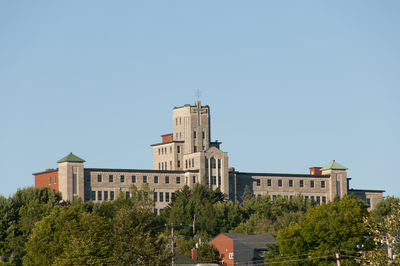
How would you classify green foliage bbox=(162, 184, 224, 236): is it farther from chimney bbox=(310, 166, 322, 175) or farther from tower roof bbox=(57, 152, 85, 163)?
chimney bbox=(310, 166, 322, 175)

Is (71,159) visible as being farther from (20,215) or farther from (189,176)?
(20,215)

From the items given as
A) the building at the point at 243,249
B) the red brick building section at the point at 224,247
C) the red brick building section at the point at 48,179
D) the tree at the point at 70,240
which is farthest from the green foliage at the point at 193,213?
the tree at the point at 70,240

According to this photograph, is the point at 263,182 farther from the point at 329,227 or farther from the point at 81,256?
the point at 81,256

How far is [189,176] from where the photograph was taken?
6949 inches

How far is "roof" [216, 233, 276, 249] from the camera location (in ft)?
443

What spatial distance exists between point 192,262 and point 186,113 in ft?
252

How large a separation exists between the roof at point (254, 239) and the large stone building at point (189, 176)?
118 feet

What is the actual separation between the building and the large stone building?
Answer: 36.7 metres

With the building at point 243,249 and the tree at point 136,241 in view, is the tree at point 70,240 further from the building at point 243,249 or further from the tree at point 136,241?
Answer: the building at point 243,249

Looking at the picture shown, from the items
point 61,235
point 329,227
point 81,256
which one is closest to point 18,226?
point 61,235

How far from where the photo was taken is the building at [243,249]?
13375cm

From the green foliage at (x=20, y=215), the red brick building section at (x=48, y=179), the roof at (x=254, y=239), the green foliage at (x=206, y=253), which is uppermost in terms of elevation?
the red brick building section at (x=48, y=179)

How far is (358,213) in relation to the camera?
362 ft

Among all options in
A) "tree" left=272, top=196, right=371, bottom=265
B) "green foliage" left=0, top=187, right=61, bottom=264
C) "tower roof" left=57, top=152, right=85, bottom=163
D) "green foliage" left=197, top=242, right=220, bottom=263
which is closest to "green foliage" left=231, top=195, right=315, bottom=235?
"green foliage" left=197, top=242, right=220, bottom=263
